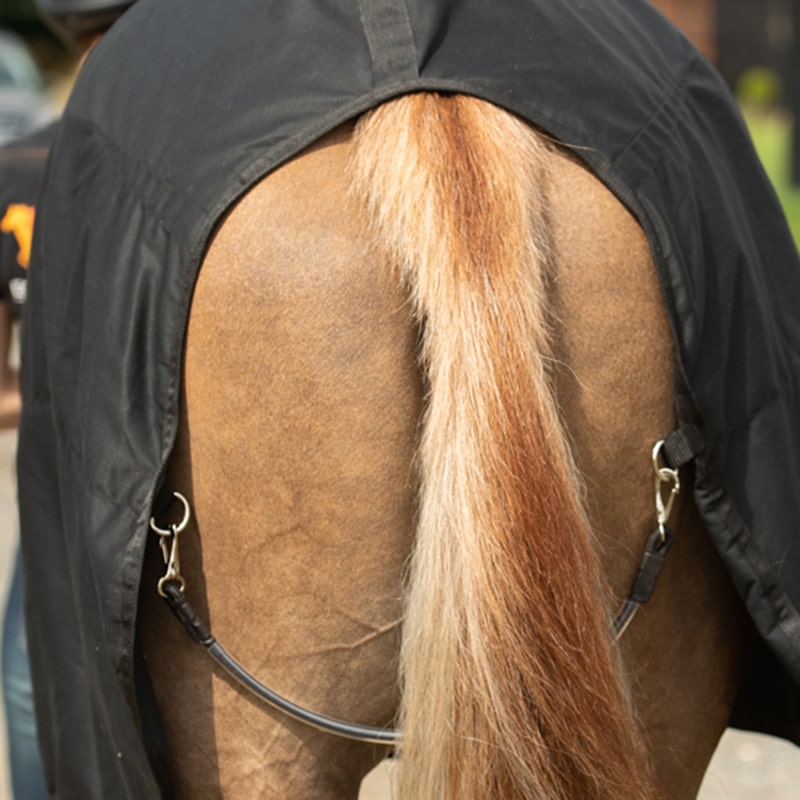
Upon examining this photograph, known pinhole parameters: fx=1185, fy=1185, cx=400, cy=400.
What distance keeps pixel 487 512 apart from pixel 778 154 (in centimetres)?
1531

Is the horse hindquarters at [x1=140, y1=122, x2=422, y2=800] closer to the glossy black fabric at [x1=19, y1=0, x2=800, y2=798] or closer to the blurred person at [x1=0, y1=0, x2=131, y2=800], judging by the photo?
the glossy black fabric at [x1=19, y1=0, x2=800, y2=798]

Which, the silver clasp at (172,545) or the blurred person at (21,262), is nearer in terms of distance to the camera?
the silver clasp at (172,545)

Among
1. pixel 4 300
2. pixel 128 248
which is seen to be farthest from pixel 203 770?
pixel 4 300

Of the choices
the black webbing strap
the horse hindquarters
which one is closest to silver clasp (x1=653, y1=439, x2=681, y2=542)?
the black webbing strap

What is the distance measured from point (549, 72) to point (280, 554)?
0.62m

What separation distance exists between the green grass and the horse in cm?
352

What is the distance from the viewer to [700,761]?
154 centimetres

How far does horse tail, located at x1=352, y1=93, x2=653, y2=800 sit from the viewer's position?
4.02 feet

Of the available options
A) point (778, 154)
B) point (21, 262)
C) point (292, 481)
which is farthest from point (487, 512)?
point (778, 154)

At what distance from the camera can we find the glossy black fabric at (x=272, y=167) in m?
1.30

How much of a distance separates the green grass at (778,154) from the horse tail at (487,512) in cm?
359

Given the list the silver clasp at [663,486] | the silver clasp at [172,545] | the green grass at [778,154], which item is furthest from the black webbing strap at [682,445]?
the green grass at [778,154]

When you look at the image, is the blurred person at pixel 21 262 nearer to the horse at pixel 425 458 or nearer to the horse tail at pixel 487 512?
the horse at pixel 425 458

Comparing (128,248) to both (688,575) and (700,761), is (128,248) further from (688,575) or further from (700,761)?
(700,761)
